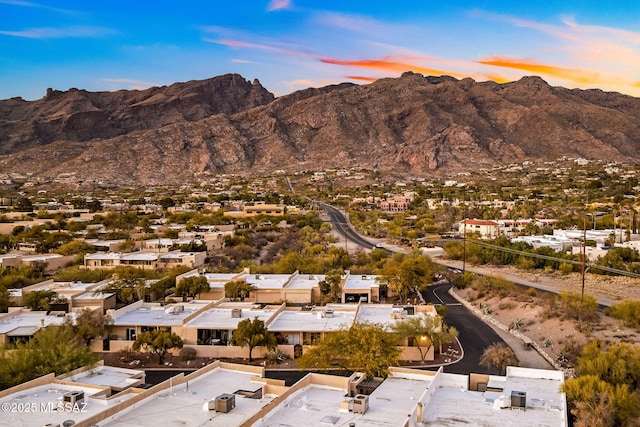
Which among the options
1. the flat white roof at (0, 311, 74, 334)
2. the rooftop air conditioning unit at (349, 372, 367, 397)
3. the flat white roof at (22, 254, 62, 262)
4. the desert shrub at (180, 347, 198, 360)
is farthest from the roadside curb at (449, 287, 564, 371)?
the flat white roof at (22, 254, 62, 262)

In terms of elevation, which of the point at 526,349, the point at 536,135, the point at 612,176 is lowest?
the point at 526,349

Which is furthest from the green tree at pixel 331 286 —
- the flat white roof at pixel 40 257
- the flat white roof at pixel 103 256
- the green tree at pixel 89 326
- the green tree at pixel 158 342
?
the flat white roof at pixel 40 257

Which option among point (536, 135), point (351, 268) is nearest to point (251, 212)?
point (351, 268)

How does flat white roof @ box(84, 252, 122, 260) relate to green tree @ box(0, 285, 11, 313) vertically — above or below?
above

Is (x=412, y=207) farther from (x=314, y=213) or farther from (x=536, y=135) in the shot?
(x=536, y=135)

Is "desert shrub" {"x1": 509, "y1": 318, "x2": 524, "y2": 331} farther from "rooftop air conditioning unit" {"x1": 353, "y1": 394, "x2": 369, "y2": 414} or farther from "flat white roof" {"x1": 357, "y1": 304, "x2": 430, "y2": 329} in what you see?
"rooftop air conditioning unit" {"x1": 353, "y1": 394, "x2": 369, "y2": 414}

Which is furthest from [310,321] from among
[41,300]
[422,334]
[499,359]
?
[41,300]
